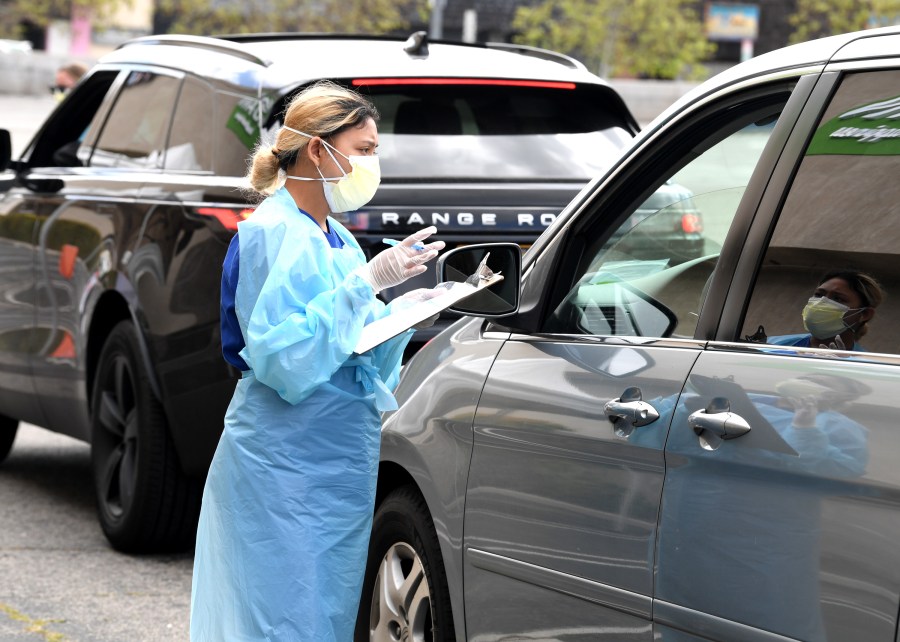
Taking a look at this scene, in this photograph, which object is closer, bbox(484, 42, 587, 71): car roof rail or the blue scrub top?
the blue scrub top

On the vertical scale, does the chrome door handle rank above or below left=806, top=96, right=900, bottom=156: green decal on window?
below

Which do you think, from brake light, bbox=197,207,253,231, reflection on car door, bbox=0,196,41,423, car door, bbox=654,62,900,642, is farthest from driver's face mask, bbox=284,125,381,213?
reflection on car door, bbox=0,196,41,423

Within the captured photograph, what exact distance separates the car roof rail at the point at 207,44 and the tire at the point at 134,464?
1172mm

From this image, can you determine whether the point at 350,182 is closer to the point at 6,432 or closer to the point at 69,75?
the point at 6,432

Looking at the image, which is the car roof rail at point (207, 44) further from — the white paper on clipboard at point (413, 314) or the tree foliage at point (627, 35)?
the tree foliage at point (627, 35)

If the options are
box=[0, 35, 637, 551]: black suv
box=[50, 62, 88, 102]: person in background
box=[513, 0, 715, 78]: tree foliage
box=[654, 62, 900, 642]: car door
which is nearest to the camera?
box=[654, 62, 900, 642]: car door

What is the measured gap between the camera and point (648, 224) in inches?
139

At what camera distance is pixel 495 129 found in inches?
240

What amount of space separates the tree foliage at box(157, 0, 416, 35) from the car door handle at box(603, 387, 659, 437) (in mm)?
39930

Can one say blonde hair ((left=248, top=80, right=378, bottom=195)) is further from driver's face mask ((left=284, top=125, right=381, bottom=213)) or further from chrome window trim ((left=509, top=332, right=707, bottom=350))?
chrome window trim ((left=509, top=332, right=707, bottom=350))

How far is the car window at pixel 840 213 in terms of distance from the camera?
267cm

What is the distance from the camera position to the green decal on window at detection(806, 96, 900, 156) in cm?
270

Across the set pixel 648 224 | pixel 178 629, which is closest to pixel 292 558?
pixel 648 224

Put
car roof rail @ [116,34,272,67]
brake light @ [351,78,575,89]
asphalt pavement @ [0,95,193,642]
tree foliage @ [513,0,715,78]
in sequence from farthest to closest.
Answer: tree foliage @ [513,0,715,78] → car roof rail @ [116,34,272,67] → brake light @ [351,78,575,89] → asphalt pavement @ [0,95,193,642]
